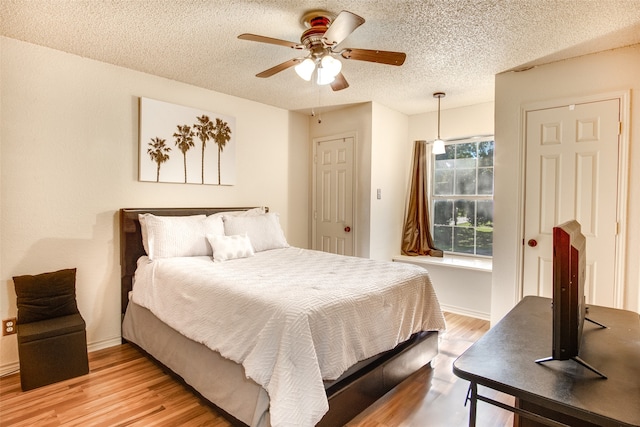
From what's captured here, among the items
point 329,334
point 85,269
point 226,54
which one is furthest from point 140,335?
point 226,54

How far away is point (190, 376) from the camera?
2.16 m

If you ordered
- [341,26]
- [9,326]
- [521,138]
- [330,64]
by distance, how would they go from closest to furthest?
1. [341,26]
2. [330,64]
3. [9,326]
4. [521,138]

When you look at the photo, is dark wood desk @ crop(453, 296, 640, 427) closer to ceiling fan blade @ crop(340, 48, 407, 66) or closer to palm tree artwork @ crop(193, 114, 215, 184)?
ceiling fan blade @ crop(340, 48, 407, 66)

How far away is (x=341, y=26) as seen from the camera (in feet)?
5.94

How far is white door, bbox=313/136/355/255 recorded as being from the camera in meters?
4.23

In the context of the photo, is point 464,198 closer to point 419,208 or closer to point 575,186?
point 419,208

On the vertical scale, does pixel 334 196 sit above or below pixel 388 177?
below

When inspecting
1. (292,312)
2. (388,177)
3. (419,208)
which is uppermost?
(388,177)

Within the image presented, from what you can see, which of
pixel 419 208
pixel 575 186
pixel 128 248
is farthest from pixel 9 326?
pixel 575 186

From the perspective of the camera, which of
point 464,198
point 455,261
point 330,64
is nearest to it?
point 330,64

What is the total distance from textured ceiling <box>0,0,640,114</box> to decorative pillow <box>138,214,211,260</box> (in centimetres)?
134

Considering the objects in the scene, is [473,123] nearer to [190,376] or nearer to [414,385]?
[414,385]

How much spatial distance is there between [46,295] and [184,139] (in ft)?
5.64

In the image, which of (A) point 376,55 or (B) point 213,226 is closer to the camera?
(A) point 376,55
